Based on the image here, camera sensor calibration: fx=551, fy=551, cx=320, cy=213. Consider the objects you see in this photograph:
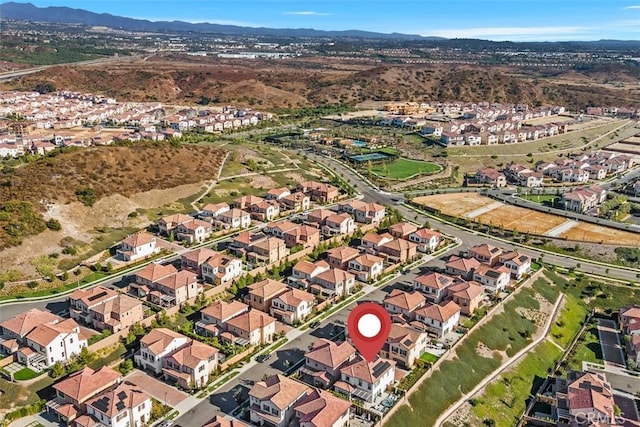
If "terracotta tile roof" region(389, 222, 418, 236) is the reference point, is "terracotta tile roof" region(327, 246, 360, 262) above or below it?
below

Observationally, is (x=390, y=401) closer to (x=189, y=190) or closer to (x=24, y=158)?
(x=189, y=190)

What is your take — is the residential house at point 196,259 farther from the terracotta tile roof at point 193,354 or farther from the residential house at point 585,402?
the residential house at point 585,402

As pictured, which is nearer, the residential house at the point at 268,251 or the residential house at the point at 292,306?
the residential house at the point at 292,306

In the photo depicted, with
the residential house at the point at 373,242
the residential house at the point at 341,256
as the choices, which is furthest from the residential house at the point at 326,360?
the residential house at the point at 373,242

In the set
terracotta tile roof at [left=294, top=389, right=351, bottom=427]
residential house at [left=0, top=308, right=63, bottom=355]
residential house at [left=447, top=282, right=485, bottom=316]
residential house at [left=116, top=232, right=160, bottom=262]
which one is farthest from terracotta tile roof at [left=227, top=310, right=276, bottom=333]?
residential house at [left=116, top=232, right=160, bottom=262]

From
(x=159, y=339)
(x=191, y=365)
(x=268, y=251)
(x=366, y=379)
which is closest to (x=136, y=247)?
(x=268, y=251)

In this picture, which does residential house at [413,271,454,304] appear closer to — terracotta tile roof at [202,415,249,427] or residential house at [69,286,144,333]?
terracotta tile roof at [202,415,249,427]
